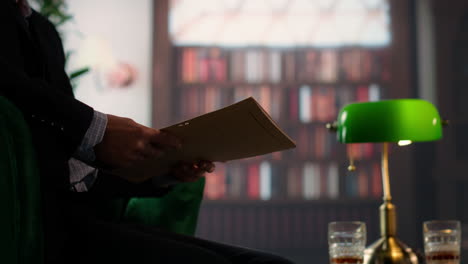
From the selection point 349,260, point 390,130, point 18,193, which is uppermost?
point 390,130

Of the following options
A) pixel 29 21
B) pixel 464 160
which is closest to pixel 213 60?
pixel 464 160

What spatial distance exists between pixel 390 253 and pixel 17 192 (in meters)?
1.01

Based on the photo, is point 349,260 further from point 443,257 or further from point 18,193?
point 18,193

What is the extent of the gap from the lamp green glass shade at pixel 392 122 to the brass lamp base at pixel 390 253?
0.28 meters

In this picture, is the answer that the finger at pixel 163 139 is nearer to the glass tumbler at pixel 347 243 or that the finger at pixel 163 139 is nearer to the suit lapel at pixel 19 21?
the suit lapel at pixel 19 21

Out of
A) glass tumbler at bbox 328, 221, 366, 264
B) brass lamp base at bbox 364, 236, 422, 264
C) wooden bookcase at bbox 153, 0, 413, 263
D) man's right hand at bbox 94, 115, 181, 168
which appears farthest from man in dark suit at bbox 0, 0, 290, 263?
Answer: wooden bookcase at bbox 153, 0, 413, 263

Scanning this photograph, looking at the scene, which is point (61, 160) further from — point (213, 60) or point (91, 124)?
point (213, 60)

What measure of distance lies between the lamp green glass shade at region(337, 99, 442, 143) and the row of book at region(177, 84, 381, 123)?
2.88 m

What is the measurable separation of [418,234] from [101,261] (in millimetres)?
3916

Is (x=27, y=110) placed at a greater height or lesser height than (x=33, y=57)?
lesser

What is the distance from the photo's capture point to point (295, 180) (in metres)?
4.51

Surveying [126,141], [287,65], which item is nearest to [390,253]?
[126,141]

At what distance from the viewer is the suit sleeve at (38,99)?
956 millimetres

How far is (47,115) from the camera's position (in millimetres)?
984
